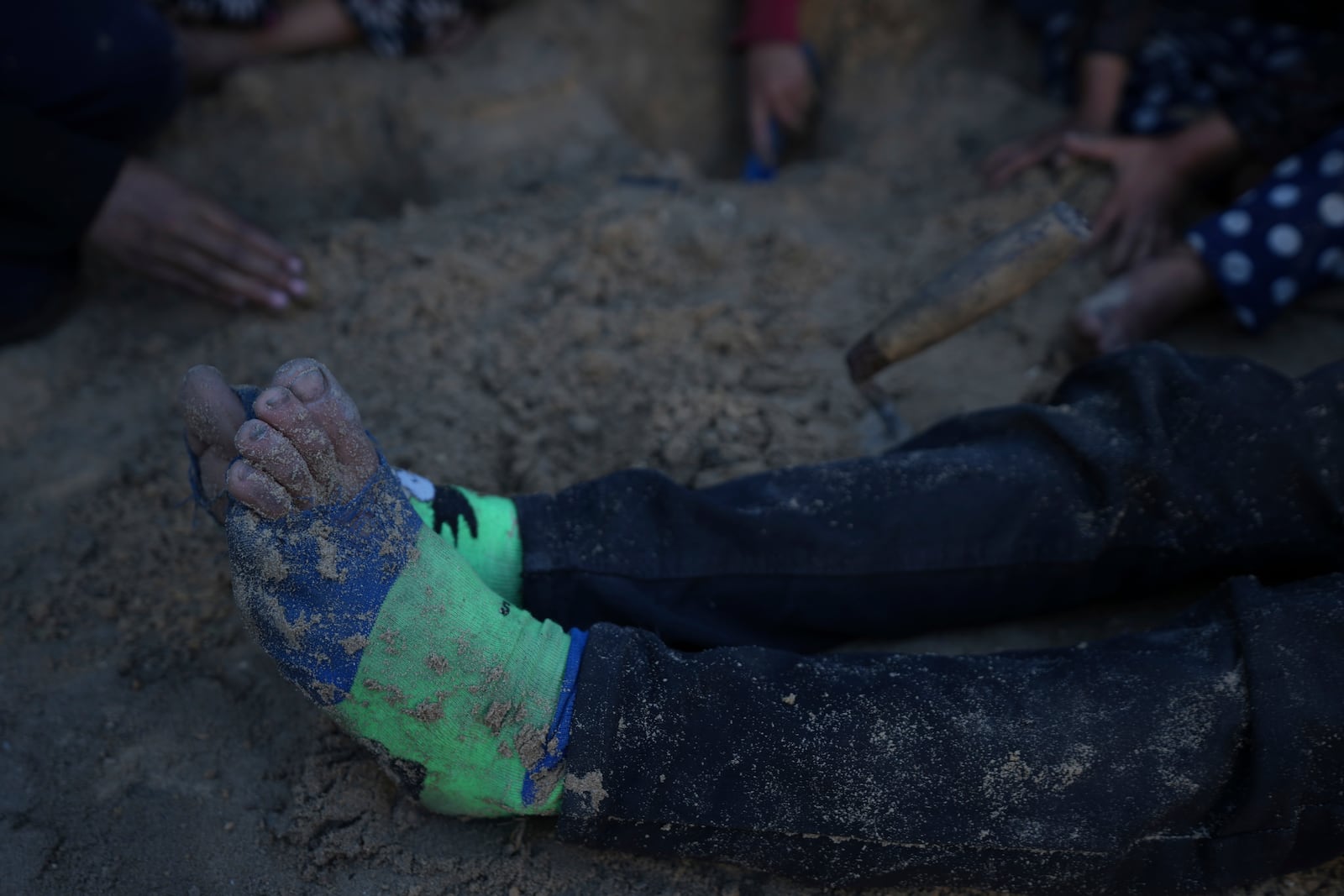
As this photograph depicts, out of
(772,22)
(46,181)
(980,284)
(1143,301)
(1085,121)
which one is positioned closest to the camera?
(980,284)

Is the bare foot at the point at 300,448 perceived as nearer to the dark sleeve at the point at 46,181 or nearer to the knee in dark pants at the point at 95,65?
the dark sleeve at the point at 46,181

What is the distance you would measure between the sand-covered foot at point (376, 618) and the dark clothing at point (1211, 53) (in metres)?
1.54

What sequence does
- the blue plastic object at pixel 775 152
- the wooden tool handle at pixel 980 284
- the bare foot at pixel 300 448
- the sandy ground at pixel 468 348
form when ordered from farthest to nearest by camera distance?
the blue plastic object at pixel 775 152
the wooden tool handle at pixel 980 284
the sandy ground at pixel 468 348
the bare foot at pixel 300 448

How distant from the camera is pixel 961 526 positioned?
3.70 ft

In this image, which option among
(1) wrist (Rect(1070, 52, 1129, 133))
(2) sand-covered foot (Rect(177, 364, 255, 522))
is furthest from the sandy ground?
(2) sand-covered foot (Rect(177, 364, 255, 522))

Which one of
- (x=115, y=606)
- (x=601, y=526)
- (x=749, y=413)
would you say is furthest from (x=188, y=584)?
(x=749, y=413)

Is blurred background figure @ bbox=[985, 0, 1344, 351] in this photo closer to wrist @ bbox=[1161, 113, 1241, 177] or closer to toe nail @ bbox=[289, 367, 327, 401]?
wrist @ bbox=[1161, 113, 1241, 177]

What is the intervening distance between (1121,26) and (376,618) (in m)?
1.71

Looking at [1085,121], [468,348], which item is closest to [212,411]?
[468,348]

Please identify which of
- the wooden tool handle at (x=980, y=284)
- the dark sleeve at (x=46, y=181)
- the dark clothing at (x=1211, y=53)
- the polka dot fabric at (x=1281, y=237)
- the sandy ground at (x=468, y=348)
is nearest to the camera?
the sandy ground at (x=468, y=348)

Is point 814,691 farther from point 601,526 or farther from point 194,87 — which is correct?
point 194,87

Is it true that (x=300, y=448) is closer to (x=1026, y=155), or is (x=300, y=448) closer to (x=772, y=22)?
(x=1026, y=155)

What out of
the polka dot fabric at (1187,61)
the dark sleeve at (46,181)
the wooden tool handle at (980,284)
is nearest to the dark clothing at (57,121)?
the dark sleeve at (46,181)

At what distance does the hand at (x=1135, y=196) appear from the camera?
5.76ft
